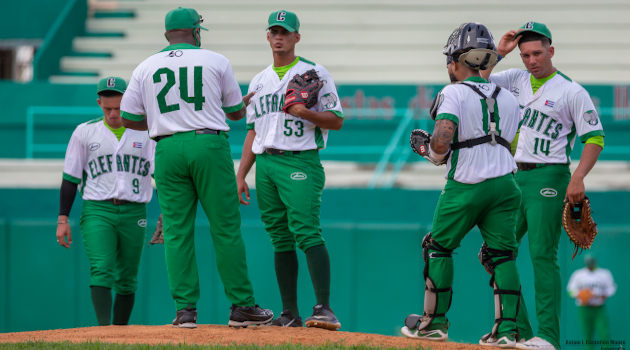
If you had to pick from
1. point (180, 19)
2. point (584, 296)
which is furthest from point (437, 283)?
point (584, 296)

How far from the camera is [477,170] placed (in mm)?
4105

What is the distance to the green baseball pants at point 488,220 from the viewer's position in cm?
411

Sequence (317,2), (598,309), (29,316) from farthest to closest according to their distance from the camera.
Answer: (317,2) → (29,316) → (598,309)

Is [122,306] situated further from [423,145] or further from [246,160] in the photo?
[423,145]

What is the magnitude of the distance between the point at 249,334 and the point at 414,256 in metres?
4.37

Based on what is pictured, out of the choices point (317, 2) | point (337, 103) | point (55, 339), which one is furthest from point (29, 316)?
point (317, 2)

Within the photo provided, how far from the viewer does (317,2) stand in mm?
14734

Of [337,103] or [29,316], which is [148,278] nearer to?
[29,316]

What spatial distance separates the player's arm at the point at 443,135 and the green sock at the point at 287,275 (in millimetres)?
1424

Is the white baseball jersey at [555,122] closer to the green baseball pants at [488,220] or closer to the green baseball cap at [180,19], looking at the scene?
the green baseball pants at [488,220]

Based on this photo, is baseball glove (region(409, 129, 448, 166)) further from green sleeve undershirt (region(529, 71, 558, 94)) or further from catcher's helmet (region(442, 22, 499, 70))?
green sleeve undershirt (region(529, 71, 558, 94))

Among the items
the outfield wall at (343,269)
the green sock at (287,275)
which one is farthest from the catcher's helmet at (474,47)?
the outfield wall at (343,269)

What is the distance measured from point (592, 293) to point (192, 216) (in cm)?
548

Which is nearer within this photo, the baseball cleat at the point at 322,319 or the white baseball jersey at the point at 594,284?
the baseball cleat at the point at 322,319
